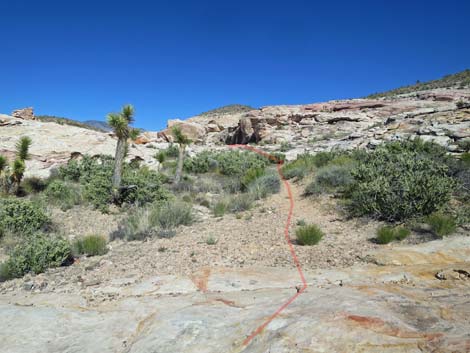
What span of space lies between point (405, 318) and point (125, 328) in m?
2.50

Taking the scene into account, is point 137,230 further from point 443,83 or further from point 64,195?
point 443,83

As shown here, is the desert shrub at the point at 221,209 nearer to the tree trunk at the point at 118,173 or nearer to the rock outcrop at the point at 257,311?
the tree trunk at the point at 118,173

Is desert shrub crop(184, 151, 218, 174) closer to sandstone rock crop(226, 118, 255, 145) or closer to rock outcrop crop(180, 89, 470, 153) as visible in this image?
rock outcrop crop(180, 89, 470, 153)

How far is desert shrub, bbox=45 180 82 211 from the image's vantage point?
9.77 m

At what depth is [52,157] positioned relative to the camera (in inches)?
544

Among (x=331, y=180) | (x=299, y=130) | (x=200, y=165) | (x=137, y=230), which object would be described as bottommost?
(x=137, y=230)

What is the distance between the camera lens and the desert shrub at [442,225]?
5.62 metres

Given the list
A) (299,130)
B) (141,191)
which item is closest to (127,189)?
(141,191)

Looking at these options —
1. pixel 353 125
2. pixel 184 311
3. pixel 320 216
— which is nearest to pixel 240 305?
pixel 184 311

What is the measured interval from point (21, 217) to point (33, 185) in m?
5.22

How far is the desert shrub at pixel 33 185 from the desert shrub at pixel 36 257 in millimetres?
6977

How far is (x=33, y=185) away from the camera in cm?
1200

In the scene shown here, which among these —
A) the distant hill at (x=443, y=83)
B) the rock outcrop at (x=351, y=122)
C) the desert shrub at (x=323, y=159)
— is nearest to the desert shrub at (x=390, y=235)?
the desert shrub at (x=323, y=159)

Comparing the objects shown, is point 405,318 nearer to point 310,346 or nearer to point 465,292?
point 310,346
